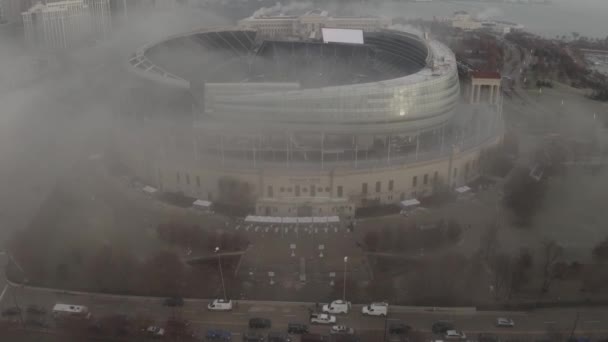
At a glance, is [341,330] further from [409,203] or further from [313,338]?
[409,203]

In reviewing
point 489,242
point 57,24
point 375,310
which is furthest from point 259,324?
point 57,24

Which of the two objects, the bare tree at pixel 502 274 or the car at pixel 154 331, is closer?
the car at pixel 154 331

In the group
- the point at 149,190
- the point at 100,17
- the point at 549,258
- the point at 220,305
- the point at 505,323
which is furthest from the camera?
the point at 100,17

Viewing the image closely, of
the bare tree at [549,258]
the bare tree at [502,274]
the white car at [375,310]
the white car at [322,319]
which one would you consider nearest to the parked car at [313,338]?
the white car at [322,319]

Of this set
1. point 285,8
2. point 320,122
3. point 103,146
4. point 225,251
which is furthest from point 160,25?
point 225,251

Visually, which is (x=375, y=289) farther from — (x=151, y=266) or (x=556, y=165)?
(x=556, y=165)

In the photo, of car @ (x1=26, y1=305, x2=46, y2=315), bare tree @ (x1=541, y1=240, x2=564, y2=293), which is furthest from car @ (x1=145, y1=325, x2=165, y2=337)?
bare tree @ (x1=541, y1=240, x2=564, y2=293)

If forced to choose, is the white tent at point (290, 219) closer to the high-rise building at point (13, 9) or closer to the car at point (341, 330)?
the car at point (341, 330)
